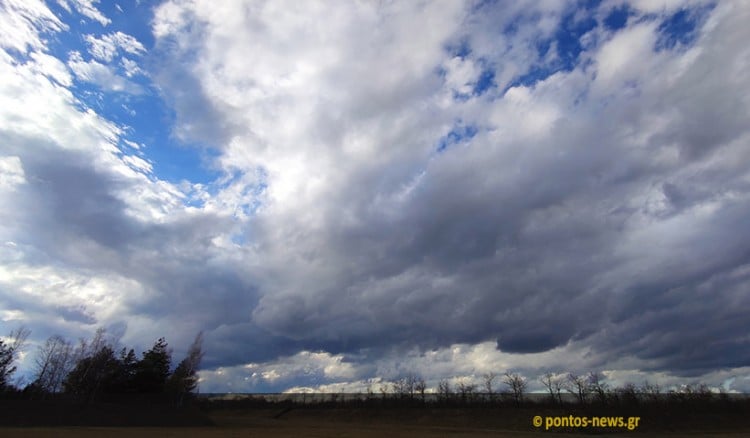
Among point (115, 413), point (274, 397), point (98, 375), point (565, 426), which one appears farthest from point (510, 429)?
point (274, 397)

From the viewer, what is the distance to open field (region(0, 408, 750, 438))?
184 ft

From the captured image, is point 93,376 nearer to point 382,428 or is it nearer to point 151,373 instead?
point 151,373

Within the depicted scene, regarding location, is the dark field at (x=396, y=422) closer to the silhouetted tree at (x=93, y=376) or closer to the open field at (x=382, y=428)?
the open field at (x=382, y=428)

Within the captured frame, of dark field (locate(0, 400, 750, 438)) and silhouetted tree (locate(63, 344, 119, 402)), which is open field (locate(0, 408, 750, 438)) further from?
silhouetted tree (locate(63, 344, 119, 402))

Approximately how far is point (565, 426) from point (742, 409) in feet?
125

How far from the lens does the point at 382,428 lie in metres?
81.4

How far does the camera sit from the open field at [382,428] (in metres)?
56.2

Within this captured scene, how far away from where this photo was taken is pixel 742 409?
281 feet

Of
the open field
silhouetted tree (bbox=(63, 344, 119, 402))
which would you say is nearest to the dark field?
the open field

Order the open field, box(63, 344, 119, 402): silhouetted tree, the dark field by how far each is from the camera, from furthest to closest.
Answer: box(63, 344, 119, 402): silhouetted tree
the dark field
the open field

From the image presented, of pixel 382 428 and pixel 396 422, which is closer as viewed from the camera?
pixel 382 428

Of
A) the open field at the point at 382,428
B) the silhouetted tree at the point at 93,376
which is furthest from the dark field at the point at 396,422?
the silhouetted tree at the point at 93,376

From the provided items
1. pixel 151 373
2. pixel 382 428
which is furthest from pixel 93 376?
pixel 382 428

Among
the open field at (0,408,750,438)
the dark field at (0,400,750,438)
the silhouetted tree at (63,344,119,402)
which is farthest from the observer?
the silhouetted tree at (63,344,119,402)
